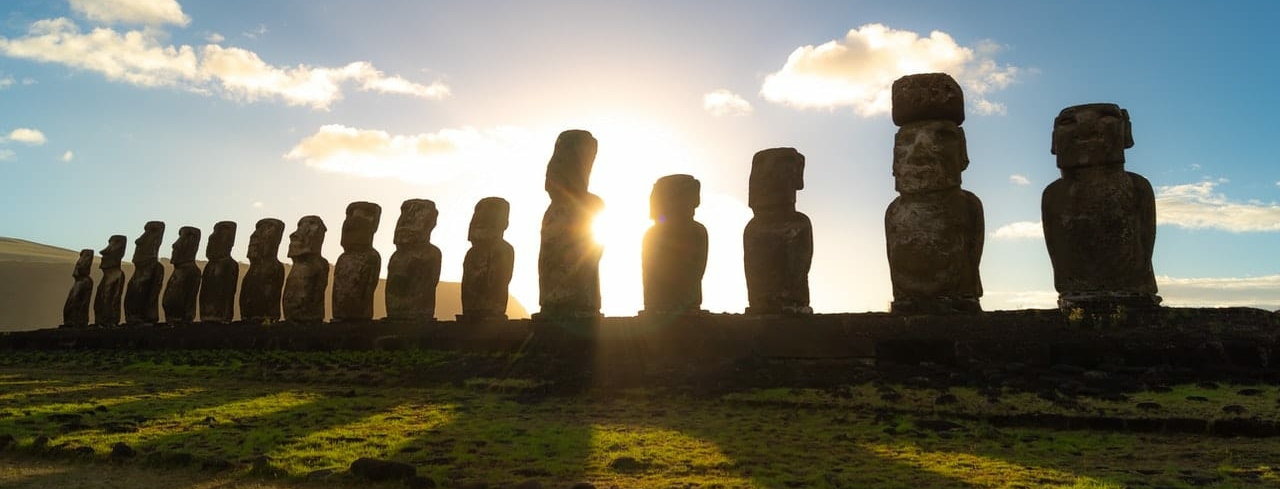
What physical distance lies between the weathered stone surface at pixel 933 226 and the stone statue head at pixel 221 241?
14788 millimetres

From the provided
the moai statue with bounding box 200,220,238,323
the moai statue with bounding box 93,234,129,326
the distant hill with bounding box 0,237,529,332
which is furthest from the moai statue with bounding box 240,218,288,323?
the distant hill with bounding box 0,237,529,332

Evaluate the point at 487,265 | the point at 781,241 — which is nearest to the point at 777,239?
the point at 781,241

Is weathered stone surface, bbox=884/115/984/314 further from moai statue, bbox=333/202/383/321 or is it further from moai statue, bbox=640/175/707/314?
moai statue, bbox=333/202/383/321

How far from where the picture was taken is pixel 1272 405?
257 inches

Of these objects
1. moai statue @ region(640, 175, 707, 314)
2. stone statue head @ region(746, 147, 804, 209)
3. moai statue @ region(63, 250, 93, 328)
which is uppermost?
stone statue head @ region(746, 147, 804, 209)

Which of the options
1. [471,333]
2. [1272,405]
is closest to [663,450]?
[1272,405]

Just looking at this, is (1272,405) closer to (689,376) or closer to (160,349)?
(689,376)

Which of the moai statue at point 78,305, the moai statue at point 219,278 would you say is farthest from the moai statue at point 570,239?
the moai statue at point 78,305

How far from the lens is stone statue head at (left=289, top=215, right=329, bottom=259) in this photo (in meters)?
16.4

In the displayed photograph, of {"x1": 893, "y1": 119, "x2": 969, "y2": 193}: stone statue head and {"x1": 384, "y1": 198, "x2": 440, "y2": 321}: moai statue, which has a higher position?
{"x1": 893, "y1": 119, "x2": 969, "y2": 193}: stone statue head

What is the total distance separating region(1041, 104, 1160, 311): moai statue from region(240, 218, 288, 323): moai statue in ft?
43.0

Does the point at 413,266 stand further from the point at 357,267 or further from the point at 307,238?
the point at 307,238

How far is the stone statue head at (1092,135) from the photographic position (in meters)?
9.13

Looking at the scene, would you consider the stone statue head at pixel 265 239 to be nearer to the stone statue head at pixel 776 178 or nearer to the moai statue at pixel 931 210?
the stone statue head at pixel 776 178
